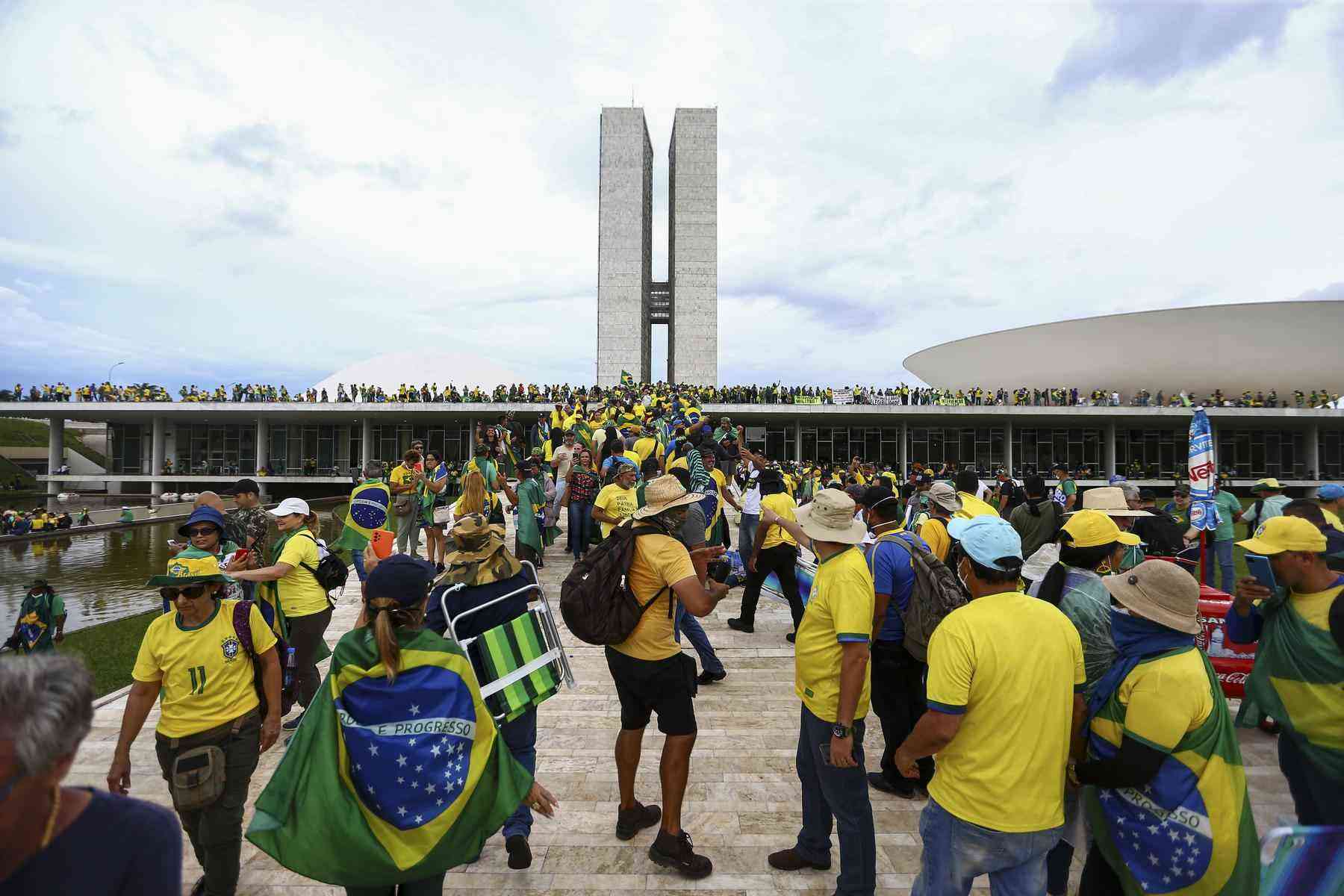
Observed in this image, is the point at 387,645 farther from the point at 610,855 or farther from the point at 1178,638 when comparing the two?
the point at 1178,638

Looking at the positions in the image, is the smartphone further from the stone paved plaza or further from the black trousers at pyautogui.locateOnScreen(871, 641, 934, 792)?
the black trousers at pyautogui.locateOnScreen(871, 641, 934, 792)

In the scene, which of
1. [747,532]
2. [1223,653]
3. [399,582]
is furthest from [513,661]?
[747,532]

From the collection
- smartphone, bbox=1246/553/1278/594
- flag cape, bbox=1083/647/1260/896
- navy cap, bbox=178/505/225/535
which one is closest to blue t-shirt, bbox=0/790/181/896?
flag cape, bbox=1083/647/1260/896

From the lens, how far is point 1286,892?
5.85 feet

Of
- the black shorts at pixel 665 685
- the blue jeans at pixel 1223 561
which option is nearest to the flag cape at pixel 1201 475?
the blue jeans at pixel 1223 561

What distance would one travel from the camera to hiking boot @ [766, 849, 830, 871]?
10.5 ft

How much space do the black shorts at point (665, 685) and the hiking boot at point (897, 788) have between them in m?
1.56

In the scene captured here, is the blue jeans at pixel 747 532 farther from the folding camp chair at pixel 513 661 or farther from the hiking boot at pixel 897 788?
the folding camp chair at pixel 513 661

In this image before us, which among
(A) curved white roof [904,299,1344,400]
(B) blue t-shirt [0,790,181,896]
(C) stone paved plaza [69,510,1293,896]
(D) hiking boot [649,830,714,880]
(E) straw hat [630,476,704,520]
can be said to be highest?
(A) curved white roof [904,299,1344,400]

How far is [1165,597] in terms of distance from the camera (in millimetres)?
2096

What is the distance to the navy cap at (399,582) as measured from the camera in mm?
2105

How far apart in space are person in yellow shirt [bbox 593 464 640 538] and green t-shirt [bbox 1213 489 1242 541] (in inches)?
262

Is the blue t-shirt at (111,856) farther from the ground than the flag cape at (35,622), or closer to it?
farther from the ground

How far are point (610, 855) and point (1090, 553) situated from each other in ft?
8.93
